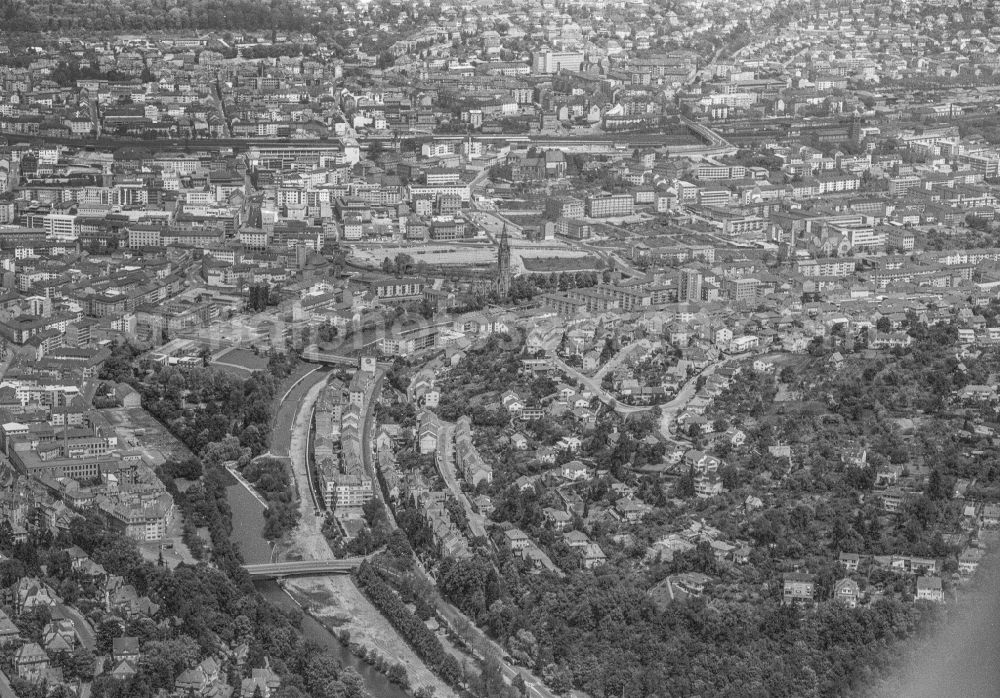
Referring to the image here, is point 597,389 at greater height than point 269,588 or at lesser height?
lesser

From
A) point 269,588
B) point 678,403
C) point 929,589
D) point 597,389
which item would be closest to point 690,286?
point 597,389

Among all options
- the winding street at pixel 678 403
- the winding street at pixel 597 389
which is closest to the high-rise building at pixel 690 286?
the winding street at pixel 597 389

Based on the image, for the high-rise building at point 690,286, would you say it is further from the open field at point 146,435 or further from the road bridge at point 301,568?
the road bridge at point 301,568

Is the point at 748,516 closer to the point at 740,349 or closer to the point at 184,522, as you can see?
the point at 184,522

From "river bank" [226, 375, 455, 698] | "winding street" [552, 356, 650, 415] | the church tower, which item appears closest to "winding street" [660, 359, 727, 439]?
"winding street" [552, 356, 650, 415]

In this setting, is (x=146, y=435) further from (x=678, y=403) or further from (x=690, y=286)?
(x=690, y=286)
